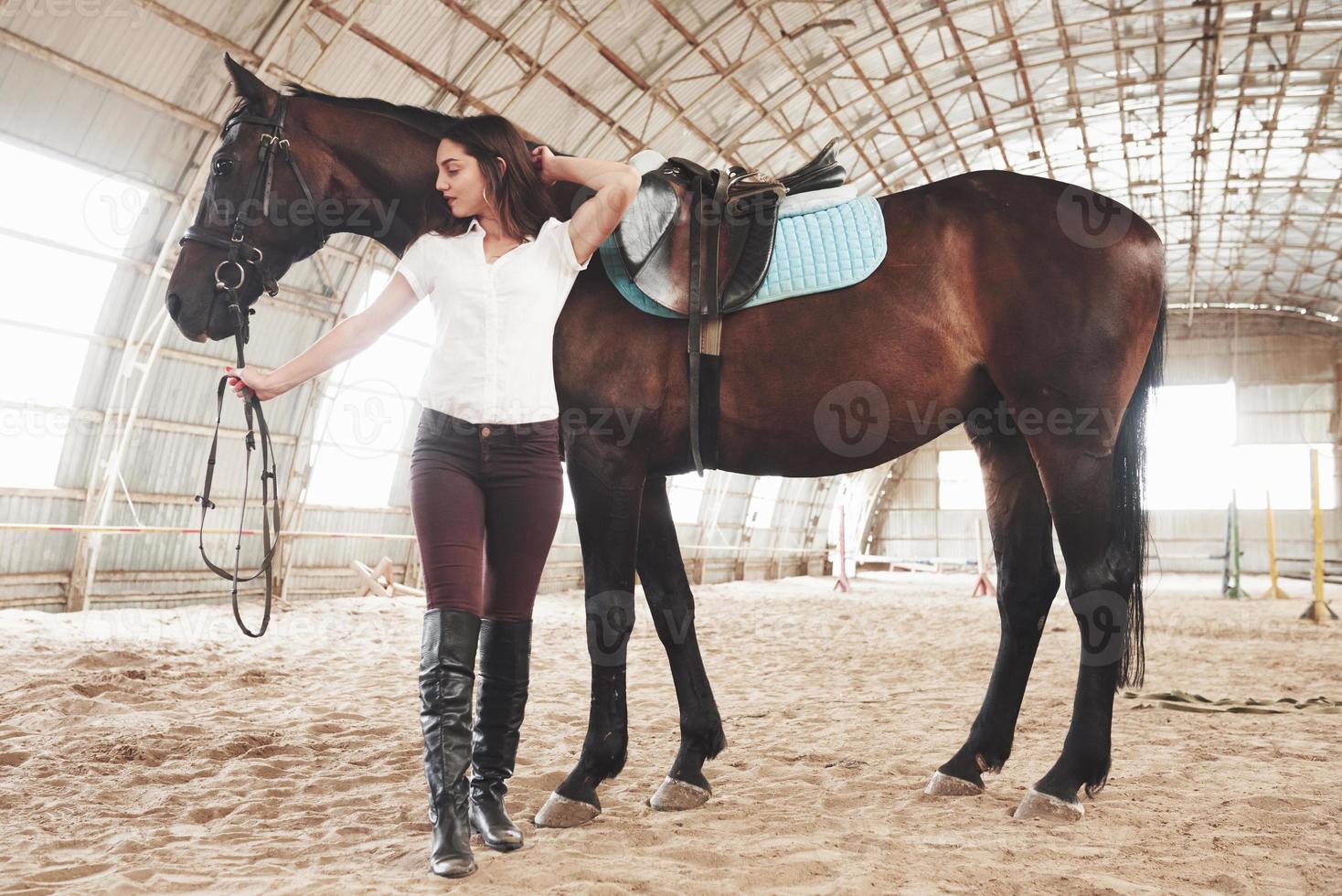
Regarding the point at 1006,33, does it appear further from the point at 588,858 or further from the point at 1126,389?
the point at 588,858

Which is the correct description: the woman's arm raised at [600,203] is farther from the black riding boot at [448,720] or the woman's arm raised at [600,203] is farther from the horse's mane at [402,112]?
the black riding boot at [448,720]

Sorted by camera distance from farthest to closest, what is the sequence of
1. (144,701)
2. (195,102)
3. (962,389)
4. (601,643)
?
(195,102) → (144,701) → (962,389) → (601,643)

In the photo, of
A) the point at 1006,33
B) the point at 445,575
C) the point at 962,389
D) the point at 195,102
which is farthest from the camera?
the point at 1006,33

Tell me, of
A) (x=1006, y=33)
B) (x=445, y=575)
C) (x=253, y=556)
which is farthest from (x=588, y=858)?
(x=1006, y=33)

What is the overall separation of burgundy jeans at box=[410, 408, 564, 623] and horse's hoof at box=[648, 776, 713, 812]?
2.69ft

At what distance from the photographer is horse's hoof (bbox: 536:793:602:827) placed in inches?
101

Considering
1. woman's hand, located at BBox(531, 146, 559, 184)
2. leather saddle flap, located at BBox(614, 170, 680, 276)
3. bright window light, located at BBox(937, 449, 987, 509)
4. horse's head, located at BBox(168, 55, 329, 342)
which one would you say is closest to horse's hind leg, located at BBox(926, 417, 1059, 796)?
leather saddle flap, located at BBox(614, 170, 680, 276)

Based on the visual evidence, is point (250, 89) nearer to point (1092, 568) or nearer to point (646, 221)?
point (646, 221)

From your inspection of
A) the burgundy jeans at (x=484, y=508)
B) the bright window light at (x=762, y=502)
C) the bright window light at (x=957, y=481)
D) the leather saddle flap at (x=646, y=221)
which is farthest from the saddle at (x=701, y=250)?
the bright window light at (x=957, y=481)

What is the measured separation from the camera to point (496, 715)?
94.3 inches

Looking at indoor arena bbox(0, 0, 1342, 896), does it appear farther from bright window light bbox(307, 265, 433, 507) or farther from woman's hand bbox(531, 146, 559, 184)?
bright window light bbox(307, 265, 433, 507)

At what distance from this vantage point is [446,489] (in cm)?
226

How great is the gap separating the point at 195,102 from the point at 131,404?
375 cm

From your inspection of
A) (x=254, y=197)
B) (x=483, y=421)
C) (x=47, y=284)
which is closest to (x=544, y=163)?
(x=483, y=421)
